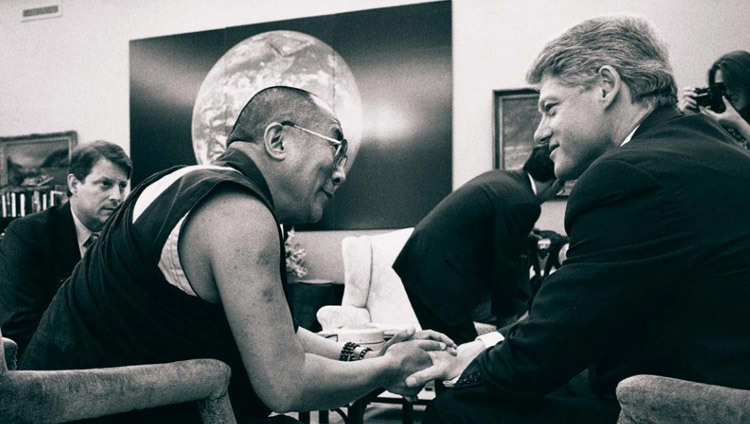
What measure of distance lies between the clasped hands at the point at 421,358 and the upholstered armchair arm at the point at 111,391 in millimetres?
530

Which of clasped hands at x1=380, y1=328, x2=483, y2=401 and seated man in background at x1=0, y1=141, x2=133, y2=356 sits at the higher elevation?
seated man in background at x1=0, y1=141, x2=133, y2=356

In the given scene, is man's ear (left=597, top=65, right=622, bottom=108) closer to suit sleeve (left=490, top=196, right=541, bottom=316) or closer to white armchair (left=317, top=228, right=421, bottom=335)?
suit sleeve (left=490, top=196, right=541, bottom=316)

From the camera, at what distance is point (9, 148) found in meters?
6.61

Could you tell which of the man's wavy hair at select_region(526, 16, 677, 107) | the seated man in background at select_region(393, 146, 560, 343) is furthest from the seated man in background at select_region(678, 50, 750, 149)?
the man's wavy hair at select_region(526, 16, 677, 107)

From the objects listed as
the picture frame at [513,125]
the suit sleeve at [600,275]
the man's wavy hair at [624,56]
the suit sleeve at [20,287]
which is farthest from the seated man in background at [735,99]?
the suit sleeve at [20,287]

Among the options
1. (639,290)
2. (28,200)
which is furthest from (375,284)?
(639,290)

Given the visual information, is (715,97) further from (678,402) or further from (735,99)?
(678,402)

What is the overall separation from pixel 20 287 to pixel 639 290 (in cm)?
222

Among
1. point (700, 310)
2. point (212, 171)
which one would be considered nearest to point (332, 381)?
point (212, 171)

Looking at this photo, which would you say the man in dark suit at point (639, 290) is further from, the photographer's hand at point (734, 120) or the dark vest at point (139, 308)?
the photographer's hand at point (734, 120)

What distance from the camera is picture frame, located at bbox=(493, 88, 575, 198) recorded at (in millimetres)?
5223

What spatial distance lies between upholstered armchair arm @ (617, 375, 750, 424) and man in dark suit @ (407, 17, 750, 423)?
16 cm

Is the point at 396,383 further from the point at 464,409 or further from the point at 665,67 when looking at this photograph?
the point at 665,67

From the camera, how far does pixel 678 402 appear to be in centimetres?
111
